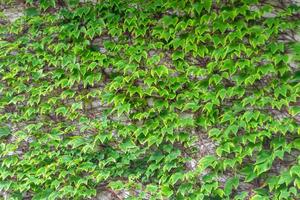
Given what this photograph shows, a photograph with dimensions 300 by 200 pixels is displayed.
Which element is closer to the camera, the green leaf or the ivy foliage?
the ivy foliage

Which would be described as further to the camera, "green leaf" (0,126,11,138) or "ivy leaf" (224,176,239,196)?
"green leaf" (0,126,11,138)

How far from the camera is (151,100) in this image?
114 inches

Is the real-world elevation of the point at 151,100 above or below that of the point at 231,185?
above

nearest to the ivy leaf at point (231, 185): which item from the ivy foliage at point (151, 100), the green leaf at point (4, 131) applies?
the ivy foliage at point (151, 100)

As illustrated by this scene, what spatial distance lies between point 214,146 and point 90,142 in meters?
0.96

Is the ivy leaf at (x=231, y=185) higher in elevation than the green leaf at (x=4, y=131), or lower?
lower

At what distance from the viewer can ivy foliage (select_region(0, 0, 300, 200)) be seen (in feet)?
8.58

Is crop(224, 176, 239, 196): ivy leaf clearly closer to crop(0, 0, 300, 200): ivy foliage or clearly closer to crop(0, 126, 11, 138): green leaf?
crop(0, 0, 300, 200): ivy foliage

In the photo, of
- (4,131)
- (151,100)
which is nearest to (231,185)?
(151,100)

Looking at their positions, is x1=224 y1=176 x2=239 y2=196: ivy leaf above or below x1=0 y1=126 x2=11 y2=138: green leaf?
below

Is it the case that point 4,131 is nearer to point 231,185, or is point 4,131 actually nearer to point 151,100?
point 151,100

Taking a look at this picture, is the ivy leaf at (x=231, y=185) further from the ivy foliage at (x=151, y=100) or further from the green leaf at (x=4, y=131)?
the green leaf at (x=4, y=131)

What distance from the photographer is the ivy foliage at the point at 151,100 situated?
8.58ft

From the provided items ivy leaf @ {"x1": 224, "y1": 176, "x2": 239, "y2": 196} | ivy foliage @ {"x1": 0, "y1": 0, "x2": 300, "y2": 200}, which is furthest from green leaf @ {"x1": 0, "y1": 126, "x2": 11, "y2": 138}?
ivy leaf @ {"x1": 224, "y1": 176, "x2": 239, "y2": 196}
